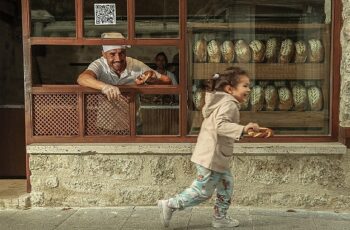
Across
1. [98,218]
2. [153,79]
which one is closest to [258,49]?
[153,79]

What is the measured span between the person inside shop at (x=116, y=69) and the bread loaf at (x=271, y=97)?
3.41ft

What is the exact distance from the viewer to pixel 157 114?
6.37 metres

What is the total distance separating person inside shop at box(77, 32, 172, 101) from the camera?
631 centimetres

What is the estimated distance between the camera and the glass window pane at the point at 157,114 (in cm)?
632

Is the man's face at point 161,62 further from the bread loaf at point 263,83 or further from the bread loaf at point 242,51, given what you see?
the bread loaf at point 263,83

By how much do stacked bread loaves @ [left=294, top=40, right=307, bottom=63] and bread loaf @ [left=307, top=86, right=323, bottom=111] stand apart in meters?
0.32

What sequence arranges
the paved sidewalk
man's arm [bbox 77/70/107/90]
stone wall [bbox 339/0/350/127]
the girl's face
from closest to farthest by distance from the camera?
1. the girl's face
2. the paved sidewalk
3. stone wall [bbox 339/0/350/127]
4. man's arm [bbox 77/70/107/90]

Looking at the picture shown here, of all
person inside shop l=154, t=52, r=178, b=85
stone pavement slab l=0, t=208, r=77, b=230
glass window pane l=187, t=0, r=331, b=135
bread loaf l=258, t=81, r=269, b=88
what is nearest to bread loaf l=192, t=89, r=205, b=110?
glass window pane l=187, t=0, r=331, b=135

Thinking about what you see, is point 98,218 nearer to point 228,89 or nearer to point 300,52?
point 228,89

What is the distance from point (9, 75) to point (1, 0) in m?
0.91

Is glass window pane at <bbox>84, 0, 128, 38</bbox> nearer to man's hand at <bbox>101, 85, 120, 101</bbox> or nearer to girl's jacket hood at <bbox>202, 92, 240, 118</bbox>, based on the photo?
man's hand at <bbox>101, 85, 120, 101</bbox>

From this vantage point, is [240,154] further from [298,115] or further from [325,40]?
[325,40]

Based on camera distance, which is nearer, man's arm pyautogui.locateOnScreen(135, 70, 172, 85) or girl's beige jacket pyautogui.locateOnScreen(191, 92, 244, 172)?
girl's beige jacket pyautogui.locateOnScreen(191, 92, 244, 172)

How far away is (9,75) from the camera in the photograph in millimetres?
7352
